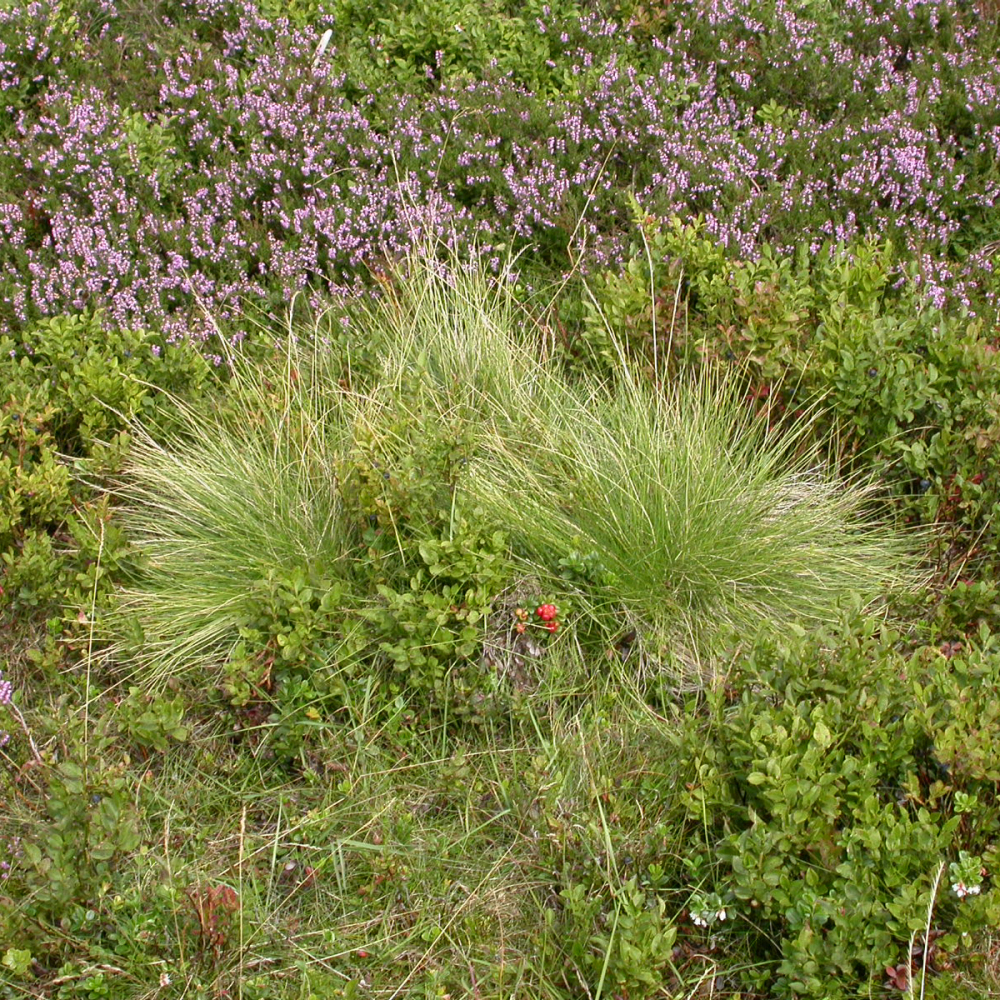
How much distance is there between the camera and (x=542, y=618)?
11.8ft

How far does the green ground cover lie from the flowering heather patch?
28 mm

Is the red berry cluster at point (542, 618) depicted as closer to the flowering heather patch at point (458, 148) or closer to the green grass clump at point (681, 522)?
the green grass clump at point (681, 522)

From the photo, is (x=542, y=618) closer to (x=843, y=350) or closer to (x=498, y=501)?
(x=498, y=501)

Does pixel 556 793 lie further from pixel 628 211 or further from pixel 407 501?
pixel 628 211

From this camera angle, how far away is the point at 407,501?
3.72m

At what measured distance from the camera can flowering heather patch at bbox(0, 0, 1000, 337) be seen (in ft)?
16.8

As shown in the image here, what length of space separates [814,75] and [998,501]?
2.91 meters

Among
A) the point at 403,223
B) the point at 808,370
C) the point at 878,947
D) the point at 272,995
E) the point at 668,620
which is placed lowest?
the point at 272,995

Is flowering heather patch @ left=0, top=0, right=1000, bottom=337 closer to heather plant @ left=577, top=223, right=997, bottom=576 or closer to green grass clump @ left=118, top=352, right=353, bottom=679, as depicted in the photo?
heather plant @ left=577, top=223, right=997, bottom=576

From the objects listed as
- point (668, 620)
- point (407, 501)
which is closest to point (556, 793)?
point (668, 620)

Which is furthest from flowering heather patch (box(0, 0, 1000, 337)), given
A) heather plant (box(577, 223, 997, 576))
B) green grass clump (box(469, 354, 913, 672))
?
green grass clump (box(469, 354, 913, 672))

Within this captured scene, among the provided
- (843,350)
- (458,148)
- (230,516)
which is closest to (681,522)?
(843,350)

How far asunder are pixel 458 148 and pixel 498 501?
2.44m

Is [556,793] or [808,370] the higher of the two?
[808,370]
